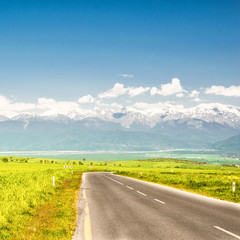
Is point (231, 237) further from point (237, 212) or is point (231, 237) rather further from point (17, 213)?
point (17, 213)

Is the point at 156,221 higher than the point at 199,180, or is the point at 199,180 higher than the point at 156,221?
the point at 156,221

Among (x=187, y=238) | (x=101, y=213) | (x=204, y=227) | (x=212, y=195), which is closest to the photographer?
(x=187, y=238)

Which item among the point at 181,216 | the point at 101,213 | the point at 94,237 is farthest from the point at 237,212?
the point at 94,237

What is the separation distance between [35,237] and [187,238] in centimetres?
538

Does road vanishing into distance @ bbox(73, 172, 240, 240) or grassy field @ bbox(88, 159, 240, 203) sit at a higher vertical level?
road vanishing into distance @ bbox(73, 172, 240, 240)

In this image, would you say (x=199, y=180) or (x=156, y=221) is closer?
(x=156, y=221)

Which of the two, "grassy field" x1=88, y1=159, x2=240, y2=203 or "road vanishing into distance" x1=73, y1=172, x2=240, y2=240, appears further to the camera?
"grassy field" x1=88, y1=159, x2=240, y2=203

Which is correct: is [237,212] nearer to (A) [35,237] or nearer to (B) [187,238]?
(B) [187,238]

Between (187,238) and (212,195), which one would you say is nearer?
(187,238)

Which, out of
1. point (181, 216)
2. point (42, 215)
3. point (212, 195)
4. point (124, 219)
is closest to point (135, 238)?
point (124, 219)

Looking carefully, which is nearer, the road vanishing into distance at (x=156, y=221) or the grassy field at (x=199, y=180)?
the road vanishing into distance at (x=156, y=221)

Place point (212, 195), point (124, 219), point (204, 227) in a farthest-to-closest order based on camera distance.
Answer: point (212, 195), point (124, 219), point (204, 227)

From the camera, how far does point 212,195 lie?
20.9m

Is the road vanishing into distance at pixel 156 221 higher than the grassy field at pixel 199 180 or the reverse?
higher
